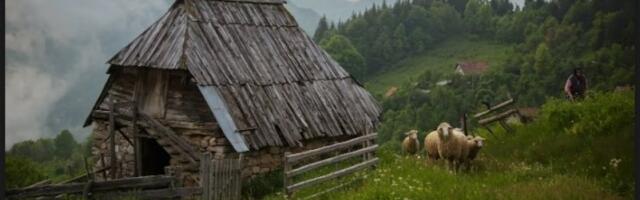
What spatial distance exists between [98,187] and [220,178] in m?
1.64

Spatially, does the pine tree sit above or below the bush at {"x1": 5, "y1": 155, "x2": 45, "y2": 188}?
above

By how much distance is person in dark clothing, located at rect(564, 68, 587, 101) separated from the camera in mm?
11812

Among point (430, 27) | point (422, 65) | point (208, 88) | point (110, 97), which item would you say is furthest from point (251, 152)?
point (430, 27)

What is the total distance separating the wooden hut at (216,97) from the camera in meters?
12.2

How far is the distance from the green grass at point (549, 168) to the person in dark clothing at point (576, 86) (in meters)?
0.62

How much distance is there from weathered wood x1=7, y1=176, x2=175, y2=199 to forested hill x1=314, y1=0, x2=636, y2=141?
6128 mm

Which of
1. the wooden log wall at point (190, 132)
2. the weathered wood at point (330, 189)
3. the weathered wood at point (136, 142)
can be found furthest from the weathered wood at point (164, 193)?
the weathered wood at point (136, 142)

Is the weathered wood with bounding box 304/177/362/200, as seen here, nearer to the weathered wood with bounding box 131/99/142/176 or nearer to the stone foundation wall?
the stone foundation wall

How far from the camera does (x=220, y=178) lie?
1042cm

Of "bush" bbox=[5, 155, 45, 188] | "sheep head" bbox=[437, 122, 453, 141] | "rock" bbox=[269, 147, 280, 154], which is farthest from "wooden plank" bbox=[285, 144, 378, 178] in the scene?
"bush" bbox=[5, 155, 45, 188]

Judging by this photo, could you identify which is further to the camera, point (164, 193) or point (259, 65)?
point (259, 65)

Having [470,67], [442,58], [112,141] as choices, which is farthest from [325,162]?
[442,58]

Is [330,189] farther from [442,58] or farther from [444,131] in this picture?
[442,58]

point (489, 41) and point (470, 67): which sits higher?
point (489, 41)
